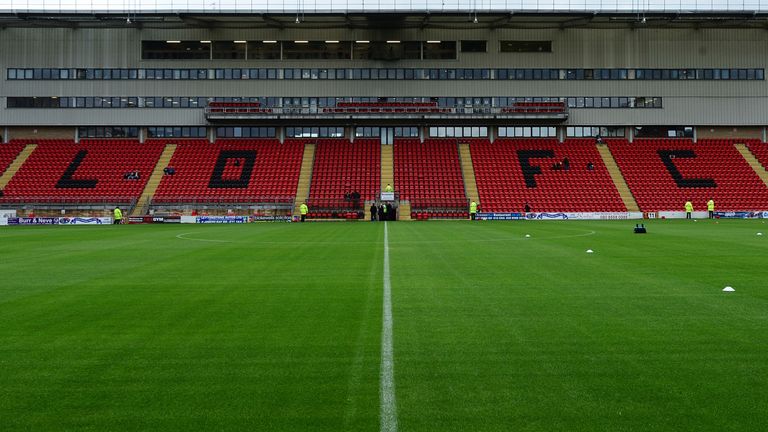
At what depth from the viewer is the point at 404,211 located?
4969 cm

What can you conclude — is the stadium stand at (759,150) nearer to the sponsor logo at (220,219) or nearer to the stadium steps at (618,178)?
the stadium steps at (618,178)

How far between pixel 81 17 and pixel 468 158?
127ft

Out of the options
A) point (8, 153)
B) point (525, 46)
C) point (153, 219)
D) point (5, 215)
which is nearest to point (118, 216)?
point (153, 219)

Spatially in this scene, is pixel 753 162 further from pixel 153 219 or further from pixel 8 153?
pixel 8 153

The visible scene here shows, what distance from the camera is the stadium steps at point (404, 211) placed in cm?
4897

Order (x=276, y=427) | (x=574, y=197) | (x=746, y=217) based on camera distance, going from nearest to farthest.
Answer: (x=276, y=427)
(x=746, y=217)
(x=574, y=197)

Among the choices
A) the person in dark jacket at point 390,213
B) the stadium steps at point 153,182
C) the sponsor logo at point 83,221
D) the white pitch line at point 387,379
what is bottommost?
the white pitch line at point 387,379

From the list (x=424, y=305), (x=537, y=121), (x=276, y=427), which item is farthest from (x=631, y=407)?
(x=537, y=121)

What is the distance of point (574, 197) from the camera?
50.7 m

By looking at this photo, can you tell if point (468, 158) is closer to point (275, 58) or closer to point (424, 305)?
point (275, 58)

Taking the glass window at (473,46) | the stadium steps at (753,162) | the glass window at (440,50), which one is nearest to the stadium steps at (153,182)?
the glass window at (440,50)

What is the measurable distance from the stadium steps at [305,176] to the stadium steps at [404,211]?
8275 millimetres

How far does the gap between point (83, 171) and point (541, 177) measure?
139ft

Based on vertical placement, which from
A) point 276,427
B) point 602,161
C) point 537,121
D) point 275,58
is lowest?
point 276,427
